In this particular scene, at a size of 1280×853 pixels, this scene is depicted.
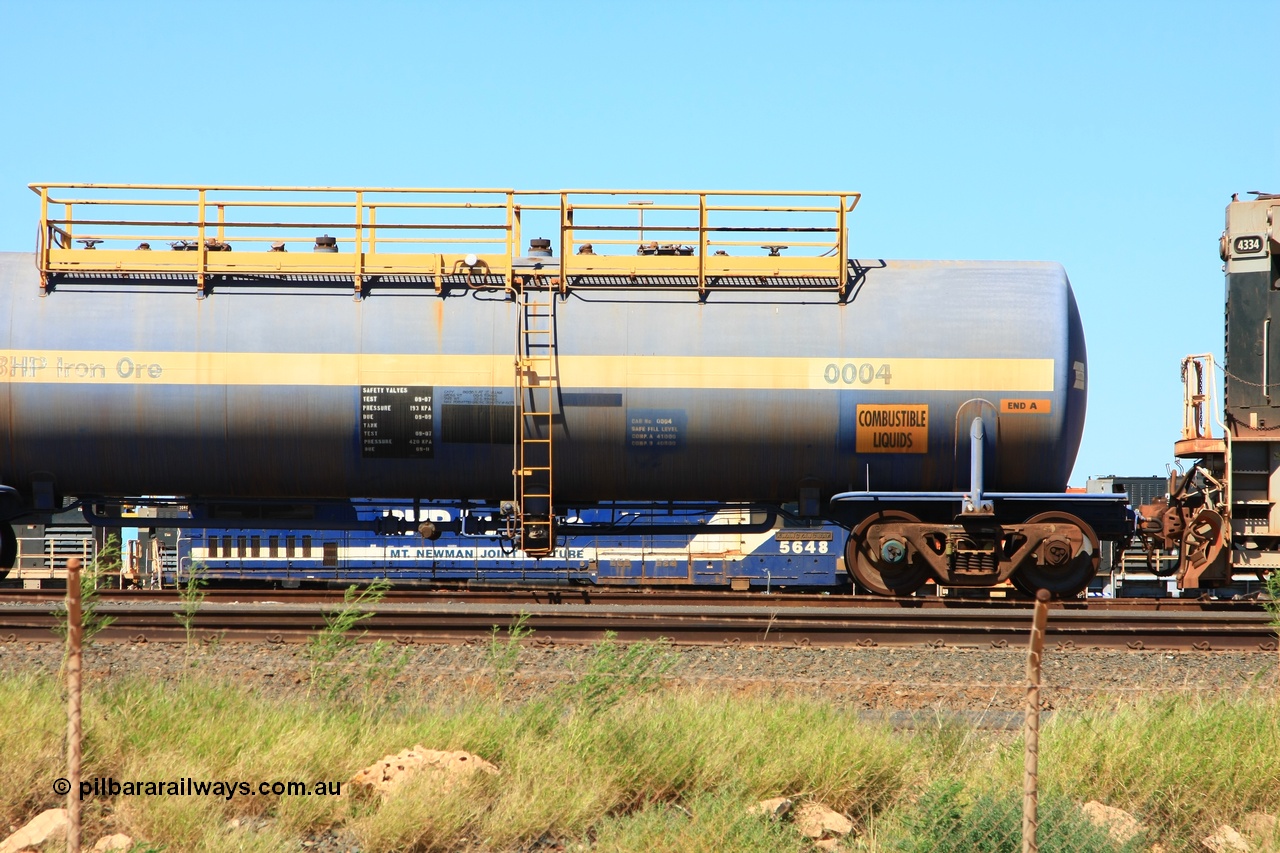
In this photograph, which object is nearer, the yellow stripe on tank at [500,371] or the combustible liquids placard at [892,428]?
the yellow stripe on tank at [500,371]

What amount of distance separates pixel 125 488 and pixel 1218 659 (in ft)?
40.6

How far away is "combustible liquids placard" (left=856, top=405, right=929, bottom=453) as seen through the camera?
13203 millimetres

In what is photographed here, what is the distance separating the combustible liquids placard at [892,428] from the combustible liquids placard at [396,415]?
5163 mm

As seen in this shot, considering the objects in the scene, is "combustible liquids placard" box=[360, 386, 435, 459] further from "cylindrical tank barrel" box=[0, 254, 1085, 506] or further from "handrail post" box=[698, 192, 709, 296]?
"handrail post" box=[698, 192, 709, 296]

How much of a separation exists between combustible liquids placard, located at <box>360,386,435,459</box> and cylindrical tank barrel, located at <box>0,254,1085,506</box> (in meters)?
0.02

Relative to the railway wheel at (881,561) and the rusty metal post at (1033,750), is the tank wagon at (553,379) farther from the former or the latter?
the rusty metal post at (1033,750)

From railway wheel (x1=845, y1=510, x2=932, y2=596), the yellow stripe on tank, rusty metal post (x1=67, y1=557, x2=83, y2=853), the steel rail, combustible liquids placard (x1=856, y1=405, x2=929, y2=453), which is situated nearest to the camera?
rusty metal post (x1=67, y1=557, x2=83, y2=853)

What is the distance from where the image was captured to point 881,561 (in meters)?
13.5

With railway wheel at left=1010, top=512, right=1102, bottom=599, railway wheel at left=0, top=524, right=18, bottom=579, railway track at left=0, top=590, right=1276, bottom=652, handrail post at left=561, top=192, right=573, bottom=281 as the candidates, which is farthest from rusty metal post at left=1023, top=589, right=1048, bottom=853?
railway wheel at left=0, top=524, right=18, bottom=579

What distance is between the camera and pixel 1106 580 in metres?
30.1

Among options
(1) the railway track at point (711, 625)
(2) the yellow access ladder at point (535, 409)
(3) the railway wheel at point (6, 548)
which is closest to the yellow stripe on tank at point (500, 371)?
(2) the yellow access ladder at point (535, 409)

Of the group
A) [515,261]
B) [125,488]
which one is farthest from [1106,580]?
[125,488]

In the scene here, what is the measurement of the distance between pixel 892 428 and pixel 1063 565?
8.85 feet

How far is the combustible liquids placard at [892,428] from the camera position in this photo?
13.2 meters
